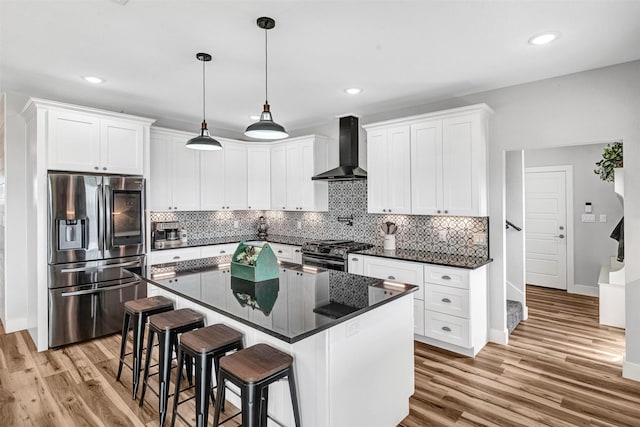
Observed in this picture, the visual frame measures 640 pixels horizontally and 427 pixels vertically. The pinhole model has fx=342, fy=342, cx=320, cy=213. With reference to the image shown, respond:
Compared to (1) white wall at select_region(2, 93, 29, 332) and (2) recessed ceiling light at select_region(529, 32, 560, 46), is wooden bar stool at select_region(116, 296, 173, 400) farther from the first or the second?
(2) recessed ceiling light at select_region(529, 32, 560, 46)

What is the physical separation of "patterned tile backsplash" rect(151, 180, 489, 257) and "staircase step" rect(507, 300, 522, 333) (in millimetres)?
893

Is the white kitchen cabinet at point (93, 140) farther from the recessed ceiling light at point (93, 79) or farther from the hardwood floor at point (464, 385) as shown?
the hardwood floor at point (464, 385)

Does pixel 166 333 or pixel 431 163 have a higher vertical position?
pixel 431 163

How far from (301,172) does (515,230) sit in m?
3.08

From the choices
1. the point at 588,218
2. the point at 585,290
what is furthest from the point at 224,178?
the point at 585,290

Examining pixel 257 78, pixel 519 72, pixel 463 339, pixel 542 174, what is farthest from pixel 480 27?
pixel 542 174

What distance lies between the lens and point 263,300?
1.98 meters

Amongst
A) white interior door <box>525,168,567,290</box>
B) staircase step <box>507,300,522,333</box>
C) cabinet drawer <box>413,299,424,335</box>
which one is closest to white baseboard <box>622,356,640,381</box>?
staircase step <box>507,300,522,333</box>

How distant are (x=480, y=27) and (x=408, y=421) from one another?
2822mm

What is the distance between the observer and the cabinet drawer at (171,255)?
4348mm

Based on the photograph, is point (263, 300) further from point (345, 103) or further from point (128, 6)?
point (345, 103)

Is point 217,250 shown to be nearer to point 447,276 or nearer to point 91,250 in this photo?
point 91,250

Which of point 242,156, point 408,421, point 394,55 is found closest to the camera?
point 408,421

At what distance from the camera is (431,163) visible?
151 inches
